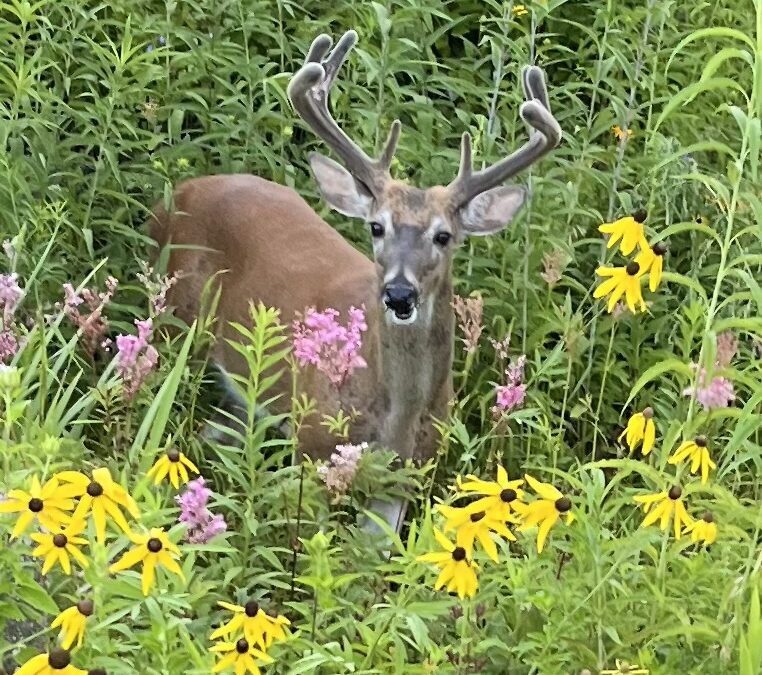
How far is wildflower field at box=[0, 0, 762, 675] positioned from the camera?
2666 millimetres

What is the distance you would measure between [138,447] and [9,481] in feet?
2.75

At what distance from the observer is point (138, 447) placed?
Result: 11.6 ft

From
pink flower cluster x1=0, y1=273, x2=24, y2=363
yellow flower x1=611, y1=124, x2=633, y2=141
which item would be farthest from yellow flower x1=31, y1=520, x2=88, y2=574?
yellow flower x1=611, y1=124, x2=633, y2=141

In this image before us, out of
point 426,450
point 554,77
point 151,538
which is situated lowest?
point 426,450

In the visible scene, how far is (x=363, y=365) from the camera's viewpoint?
12.2 feet

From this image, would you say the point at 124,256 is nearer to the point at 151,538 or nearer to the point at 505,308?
the point at 505,308

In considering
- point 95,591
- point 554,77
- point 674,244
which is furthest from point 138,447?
point 554,77

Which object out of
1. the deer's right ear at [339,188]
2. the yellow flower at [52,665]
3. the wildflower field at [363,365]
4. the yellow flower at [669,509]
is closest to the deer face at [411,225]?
the deer's right ear at [339,188]

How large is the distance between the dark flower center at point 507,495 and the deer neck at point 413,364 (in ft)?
7.50

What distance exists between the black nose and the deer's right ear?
0.59 m

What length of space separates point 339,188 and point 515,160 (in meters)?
0.66

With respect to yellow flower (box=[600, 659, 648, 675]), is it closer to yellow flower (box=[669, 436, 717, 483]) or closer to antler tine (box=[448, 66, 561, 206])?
yellow flower (box=[669, 436, 717, 483])

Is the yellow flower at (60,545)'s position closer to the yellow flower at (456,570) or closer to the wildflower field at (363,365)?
the wildflower field at (363,365)

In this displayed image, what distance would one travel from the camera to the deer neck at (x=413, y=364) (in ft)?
15.8
